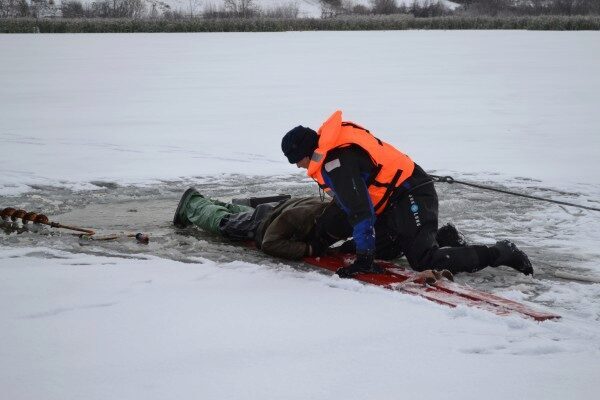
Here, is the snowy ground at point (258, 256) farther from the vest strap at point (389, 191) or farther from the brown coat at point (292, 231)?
the vest strap at point (389, 191)

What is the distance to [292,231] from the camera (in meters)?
4.49

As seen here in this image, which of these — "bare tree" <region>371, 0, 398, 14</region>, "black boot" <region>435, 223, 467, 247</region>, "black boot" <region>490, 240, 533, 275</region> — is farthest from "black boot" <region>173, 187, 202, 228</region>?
"bare tree" <region>371, 0, 398, 14</region>

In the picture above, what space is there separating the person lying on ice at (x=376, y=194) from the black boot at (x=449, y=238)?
154 millimetres

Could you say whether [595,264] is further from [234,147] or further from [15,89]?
[15,89]

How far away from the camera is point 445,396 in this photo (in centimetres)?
261

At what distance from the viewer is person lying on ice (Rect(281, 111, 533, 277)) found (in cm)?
387

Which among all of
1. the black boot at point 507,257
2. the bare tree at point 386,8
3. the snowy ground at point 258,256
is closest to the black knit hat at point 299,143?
the snowy ground at point 258,256

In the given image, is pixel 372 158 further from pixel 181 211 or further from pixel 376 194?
pixel 181 211

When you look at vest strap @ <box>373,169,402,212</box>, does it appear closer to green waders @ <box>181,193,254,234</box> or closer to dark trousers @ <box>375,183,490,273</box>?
dark trousers @ <box>375,183,490,273</box>

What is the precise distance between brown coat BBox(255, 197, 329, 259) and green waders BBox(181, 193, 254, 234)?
528 mm

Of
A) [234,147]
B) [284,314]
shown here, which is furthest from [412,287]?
[234,147]

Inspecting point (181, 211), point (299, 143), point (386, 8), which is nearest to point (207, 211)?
point (181, 211)

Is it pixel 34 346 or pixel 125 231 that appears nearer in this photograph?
pixel 34 346

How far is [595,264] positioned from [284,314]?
2.02 metres
